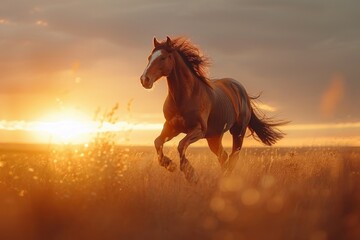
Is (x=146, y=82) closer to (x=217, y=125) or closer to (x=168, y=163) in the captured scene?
(x=168, y=163)

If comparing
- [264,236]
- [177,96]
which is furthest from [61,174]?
[177,96]

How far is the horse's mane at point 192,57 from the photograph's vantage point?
465 inches

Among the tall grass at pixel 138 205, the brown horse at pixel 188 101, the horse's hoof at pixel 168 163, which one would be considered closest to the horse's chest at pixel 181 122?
the brown horse at pixel 188 101

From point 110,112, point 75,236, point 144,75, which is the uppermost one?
point 144,75

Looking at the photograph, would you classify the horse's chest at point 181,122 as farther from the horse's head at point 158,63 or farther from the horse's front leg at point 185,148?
the horse's head at point 158,63

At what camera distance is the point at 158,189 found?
314 inches

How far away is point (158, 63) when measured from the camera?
1072cm

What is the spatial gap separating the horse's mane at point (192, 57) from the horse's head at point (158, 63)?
0.51 metres

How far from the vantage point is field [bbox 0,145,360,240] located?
6.91 meters

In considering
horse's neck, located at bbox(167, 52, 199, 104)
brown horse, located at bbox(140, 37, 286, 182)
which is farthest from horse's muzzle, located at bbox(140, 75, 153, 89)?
horse's neck, located at bbox(167, 52, 199, 104)

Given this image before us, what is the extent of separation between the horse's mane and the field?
3642 millimetres

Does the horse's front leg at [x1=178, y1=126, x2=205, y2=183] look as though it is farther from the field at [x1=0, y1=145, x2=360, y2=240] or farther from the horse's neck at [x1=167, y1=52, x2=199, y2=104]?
the field at [x1=0, y1=145, x2=360, y2=240]

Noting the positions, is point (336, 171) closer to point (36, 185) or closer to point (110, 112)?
point (110, 112)

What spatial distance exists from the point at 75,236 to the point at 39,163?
2.14m
